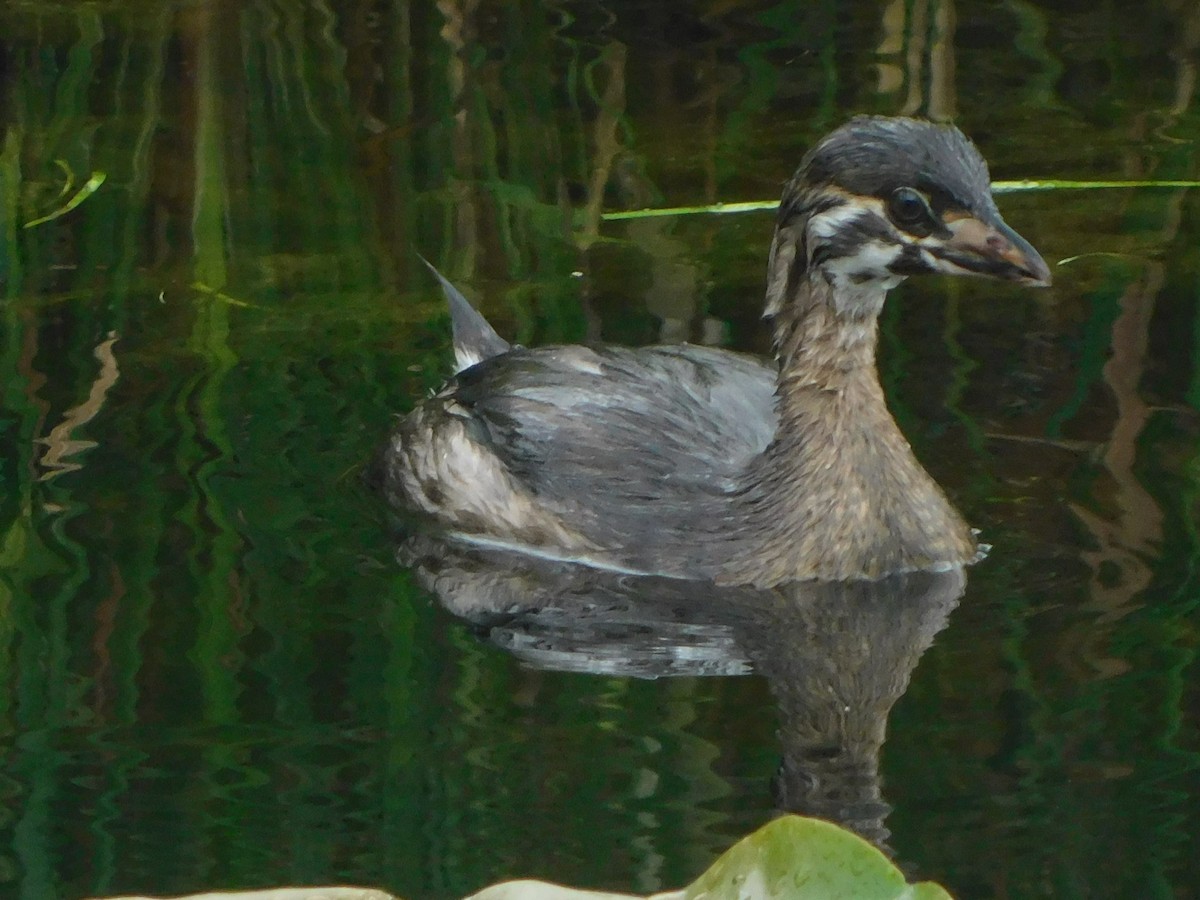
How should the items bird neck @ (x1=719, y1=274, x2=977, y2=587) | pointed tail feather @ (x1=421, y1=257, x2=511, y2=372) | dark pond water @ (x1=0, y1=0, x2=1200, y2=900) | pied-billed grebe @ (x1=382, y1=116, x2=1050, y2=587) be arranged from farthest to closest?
pointed tail feather @ (x1=421, y1=257, x2=511, y2=372), bird neck @ (x1=719, y1=274, x2=977, y2=587), pied-billed grebe @ (x1=382, y1=116, x2=1050, y2=587), dark pond water @ (x1=0, y1=0, x2=1200, y2=900)

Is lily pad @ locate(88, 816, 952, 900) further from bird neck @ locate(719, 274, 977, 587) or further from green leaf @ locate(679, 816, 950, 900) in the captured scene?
bird neck @ locate(719, 274, 977, 587)

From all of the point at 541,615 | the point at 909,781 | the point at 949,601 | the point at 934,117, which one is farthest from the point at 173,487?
the point at 934,117

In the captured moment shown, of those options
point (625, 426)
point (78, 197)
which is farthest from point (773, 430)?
point (78, 197)

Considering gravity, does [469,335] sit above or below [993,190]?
below

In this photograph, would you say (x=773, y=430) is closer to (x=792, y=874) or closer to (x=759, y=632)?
(x=759, y=632)

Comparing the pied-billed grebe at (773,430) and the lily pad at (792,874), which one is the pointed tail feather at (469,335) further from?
the lily pad at (792,874)

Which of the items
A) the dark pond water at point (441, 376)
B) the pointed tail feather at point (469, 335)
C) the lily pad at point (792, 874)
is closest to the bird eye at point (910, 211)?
the dark pond water at point (441, 376)

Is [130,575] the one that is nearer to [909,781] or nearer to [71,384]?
[71,384]

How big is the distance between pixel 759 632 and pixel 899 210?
1.13 m

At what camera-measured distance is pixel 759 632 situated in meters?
5.90

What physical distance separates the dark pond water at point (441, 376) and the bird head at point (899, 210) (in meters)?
0.76

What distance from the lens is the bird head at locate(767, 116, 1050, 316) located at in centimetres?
598

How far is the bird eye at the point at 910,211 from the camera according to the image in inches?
238

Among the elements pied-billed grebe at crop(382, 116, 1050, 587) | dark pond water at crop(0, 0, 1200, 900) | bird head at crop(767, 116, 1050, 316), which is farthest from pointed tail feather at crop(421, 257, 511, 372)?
bird head at crop(767, 116, 1050, 316)
